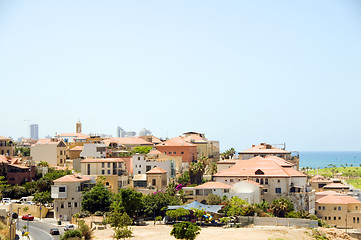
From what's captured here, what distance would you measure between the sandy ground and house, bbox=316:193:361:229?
2077 cm

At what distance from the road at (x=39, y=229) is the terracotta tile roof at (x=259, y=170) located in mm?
32171

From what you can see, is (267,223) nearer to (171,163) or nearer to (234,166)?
(234,166)

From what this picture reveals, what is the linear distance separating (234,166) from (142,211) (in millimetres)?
23676

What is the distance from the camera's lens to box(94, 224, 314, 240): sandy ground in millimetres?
73875

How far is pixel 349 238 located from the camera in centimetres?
8931

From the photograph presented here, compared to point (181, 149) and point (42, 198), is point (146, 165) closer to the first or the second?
point (181, 149)

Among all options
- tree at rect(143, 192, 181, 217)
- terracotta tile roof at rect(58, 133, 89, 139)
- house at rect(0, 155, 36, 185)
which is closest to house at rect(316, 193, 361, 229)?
tree at rect(143, 192, 181, 217)

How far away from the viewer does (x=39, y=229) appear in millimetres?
77500

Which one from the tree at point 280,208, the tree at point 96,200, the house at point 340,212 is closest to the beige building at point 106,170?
the tree at point 96,200

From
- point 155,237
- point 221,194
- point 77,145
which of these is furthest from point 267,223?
point 77,145

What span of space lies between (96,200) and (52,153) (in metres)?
46.6

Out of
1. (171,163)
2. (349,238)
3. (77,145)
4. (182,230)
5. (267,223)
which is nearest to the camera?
(182,230)

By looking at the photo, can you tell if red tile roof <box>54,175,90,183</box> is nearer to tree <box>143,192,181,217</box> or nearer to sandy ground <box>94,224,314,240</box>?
tree <box>143,192,181,217</box>

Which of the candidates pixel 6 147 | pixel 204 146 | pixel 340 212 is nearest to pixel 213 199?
pixel 340 212
